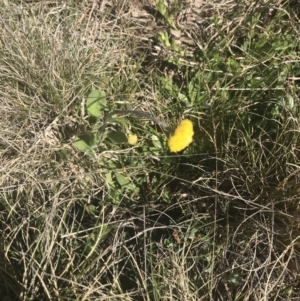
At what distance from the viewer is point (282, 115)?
164 centimetres

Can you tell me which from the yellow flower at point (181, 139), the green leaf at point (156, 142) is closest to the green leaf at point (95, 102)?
the green leaf at point (156, 142)

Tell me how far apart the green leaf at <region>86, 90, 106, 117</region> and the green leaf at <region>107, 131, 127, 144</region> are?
0.08m

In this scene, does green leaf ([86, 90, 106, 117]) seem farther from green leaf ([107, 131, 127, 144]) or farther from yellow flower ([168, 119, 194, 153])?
yellow flower ([168, 119, 194, 153])

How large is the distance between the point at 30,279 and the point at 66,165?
14.6 inches

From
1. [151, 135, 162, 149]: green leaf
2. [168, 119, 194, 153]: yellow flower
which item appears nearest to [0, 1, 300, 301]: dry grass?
[151, 135, 162, 149]: green leaf

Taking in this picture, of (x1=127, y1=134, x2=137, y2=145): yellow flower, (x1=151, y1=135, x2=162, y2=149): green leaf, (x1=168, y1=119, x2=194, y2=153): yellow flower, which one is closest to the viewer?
(x1=168, y1=119, x2=194, y2=153): yellow flower

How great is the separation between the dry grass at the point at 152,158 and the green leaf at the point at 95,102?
0.24 feet

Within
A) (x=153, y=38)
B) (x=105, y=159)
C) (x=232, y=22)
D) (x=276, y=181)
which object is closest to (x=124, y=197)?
(x=105, y=159)

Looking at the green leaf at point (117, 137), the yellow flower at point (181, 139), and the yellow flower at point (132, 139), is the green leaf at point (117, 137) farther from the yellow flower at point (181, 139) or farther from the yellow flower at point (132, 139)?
the yellow flower at point (181, 139)

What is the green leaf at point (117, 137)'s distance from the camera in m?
1.64

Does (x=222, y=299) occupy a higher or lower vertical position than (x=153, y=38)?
lower

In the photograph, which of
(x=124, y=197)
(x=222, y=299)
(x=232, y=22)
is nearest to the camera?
(x=222, y=299)

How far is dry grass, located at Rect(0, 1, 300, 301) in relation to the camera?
1.59 m

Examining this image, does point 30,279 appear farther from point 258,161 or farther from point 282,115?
point 282,115
